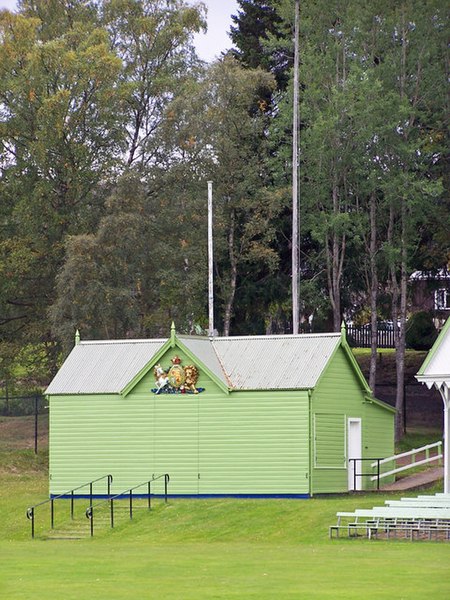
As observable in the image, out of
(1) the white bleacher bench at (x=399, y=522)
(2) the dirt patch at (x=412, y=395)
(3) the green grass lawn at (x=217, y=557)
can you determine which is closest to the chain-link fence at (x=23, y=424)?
(3) the green grass lawn at (x=217, y=557)

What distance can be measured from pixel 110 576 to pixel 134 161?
136 ft

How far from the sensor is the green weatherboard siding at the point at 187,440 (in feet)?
137

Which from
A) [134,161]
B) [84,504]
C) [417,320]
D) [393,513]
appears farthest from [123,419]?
[417,320]

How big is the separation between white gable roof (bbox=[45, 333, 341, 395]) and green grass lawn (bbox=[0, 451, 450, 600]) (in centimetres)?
360

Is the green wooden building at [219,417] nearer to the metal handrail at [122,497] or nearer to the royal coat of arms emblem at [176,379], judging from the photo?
the royal coat of arms emblem at [176,379]

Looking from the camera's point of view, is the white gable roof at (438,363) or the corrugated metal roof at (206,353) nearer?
the white gable roof at (438,363)

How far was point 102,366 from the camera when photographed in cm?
4566

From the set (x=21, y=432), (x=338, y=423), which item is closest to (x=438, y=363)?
(x=338, y=423)

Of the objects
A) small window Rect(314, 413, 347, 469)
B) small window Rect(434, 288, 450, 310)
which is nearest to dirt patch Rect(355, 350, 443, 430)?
small window Rect(434, 288, 450, 310)

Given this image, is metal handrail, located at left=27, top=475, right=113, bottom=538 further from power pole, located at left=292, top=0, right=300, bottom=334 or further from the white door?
power pole, located at left=292, top=0, right=300, bottom=334

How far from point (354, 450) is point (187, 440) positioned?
5.33 metres

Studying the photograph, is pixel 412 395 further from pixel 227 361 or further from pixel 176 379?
pixel 176 379

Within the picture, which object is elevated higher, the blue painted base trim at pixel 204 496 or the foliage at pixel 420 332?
the foliage at pixel 420 332

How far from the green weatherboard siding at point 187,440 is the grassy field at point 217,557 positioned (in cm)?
129
